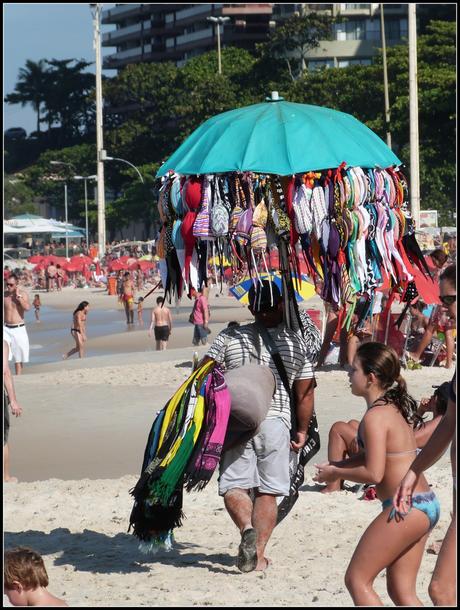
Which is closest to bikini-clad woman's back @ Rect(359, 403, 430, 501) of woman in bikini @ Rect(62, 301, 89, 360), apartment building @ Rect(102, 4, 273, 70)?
woman in bikini @ Rect(62, 301, 89, 360)

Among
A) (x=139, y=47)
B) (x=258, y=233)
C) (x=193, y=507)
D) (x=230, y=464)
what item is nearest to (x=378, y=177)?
(x=258, y=233)

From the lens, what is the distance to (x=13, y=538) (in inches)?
309

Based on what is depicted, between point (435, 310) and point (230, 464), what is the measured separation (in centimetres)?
902

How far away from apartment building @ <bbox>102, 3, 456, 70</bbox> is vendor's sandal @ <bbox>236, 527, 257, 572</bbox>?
203ft

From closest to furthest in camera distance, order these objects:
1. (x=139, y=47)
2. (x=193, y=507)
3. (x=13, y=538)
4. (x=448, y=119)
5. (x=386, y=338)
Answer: (x=13, y=538) → (x=193, y=507) → (x=386, y=338) → (x=448, y=119) → (x=139, y=47)

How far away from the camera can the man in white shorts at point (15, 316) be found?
615 inches

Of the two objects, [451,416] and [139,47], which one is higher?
[139,47]

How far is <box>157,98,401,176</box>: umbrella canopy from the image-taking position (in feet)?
21.4

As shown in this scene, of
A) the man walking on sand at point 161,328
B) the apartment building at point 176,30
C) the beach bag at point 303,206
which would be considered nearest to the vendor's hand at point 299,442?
the beach bag at point 303,206

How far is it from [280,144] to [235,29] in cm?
9261

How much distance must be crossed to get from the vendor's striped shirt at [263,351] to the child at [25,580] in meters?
2.14

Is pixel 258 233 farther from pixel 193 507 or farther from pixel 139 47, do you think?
pixel 139 47

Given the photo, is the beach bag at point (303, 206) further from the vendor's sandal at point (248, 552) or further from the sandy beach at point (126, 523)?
the sandy beach at point (126, 523)

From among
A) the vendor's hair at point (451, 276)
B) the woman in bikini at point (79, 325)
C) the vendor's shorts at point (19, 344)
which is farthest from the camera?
the woman in bikini at point (79, 325)
